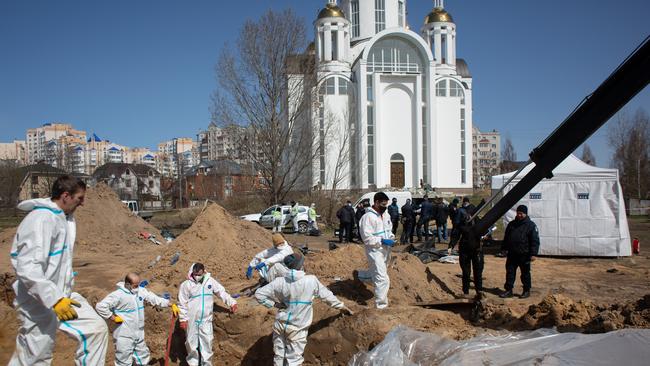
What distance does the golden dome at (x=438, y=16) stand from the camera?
45.8 m

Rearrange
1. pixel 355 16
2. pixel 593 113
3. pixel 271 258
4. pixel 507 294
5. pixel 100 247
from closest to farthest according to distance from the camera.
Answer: pixel 593 113
pixel 271 258
pixel 507 294
pixel 100 247
pixel 355 16

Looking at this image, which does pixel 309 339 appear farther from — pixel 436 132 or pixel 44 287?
pixel 436 132

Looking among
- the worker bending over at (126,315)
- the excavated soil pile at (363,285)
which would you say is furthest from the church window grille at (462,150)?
the worker bending over at (126,315)

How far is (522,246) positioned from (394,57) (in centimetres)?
3508

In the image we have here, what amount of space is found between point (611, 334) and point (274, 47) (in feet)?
79.2

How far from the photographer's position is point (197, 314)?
6504 millimetres

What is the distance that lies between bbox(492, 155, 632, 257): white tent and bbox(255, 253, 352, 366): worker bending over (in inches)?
418

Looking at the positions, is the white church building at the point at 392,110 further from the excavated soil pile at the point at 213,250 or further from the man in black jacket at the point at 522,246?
the man in black jacket at the point at 522,246

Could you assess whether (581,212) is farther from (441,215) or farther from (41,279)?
(41,279)

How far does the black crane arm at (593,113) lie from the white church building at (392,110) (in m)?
31.4

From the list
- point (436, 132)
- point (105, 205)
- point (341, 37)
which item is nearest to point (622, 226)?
point (105, 205)

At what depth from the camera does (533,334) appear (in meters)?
4.88

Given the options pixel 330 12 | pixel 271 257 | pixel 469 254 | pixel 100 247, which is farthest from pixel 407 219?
pixel 330 12

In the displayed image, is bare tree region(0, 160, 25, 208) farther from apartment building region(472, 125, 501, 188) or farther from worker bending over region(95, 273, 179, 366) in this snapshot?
apartment building region(472, 125, 501, 188)
